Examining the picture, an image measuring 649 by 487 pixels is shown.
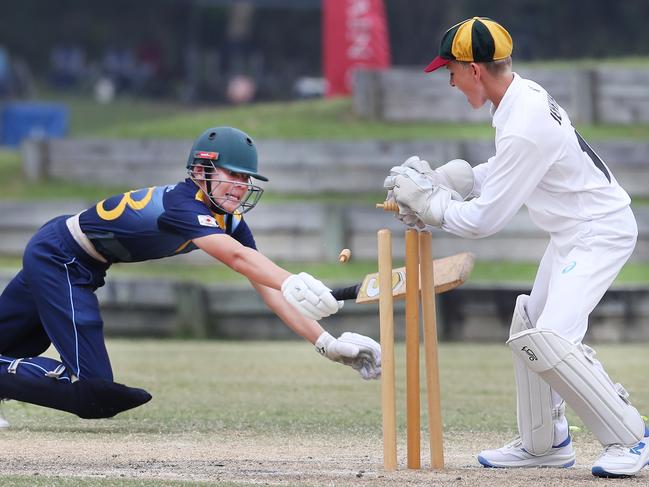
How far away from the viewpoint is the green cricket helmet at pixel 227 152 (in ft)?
20.0

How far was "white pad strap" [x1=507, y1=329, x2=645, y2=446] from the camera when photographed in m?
5.36

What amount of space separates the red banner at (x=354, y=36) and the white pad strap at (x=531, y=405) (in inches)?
598

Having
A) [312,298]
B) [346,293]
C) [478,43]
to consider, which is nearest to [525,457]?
[346,293]

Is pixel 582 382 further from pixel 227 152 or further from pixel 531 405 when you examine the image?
pixel 227 152

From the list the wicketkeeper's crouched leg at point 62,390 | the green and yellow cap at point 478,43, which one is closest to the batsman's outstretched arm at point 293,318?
the wicketkeeper's crouched leg at point 62,390

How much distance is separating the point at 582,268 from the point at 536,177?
0.41 m

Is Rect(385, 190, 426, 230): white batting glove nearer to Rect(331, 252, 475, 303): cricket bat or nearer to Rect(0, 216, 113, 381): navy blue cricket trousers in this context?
Rect(331, 252, 475, 303): cricket bat

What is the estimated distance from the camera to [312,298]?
5301mm

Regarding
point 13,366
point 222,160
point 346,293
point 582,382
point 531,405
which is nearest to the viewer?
point 582,382

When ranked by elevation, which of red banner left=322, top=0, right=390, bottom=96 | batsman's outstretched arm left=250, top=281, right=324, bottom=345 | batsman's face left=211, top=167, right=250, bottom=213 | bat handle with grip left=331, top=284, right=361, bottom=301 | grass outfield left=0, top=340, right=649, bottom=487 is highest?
red banner left=322, top=0, right=390, bottom=96

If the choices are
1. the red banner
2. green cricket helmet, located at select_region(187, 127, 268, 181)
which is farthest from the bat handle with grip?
the red banner

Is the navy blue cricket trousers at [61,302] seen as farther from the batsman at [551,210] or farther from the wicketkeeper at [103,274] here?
the batsman at [551,210]

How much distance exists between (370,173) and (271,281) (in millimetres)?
10289

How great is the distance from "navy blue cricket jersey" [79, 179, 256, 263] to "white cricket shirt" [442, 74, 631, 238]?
1130 mm
